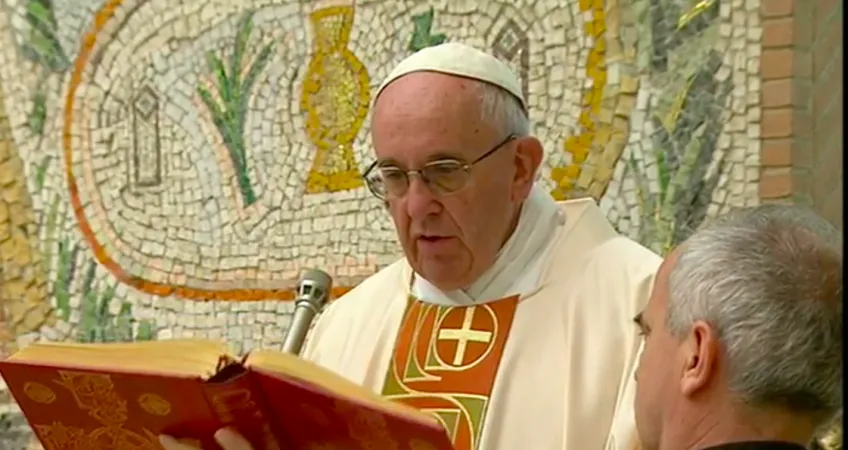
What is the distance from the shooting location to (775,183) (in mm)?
3164

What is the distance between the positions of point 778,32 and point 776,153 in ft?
0.85

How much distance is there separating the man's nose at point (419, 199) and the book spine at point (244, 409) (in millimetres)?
715

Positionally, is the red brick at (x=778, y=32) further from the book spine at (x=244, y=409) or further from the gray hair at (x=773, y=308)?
the book spine at (x=244, y=409)

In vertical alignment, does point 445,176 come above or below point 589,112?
below

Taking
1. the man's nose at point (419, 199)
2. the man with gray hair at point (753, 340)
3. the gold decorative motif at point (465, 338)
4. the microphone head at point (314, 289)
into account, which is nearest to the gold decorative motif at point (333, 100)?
the gold decorative motif at point (465, 338)

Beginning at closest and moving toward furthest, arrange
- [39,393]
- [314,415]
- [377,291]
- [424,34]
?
[314,415] → [39,393] → [377,291] → [424,34]

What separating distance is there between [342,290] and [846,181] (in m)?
2.82

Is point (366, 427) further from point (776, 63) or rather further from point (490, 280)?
point (776, 63)

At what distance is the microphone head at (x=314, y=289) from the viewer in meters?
2.73

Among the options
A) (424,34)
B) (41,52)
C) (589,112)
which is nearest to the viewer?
(589,112)

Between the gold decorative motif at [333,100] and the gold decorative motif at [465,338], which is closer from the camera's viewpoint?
the gold decorative motif at [465,338]

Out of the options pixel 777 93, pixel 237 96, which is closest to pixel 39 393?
pixel 777 93

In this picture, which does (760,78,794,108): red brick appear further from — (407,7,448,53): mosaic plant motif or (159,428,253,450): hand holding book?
(159,428,253,450): hand holding book

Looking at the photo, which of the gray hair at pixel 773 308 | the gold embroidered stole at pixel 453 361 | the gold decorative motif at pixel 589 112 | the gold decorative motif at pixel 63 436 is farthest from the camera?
the gold decorative motif at pixel 589 112
